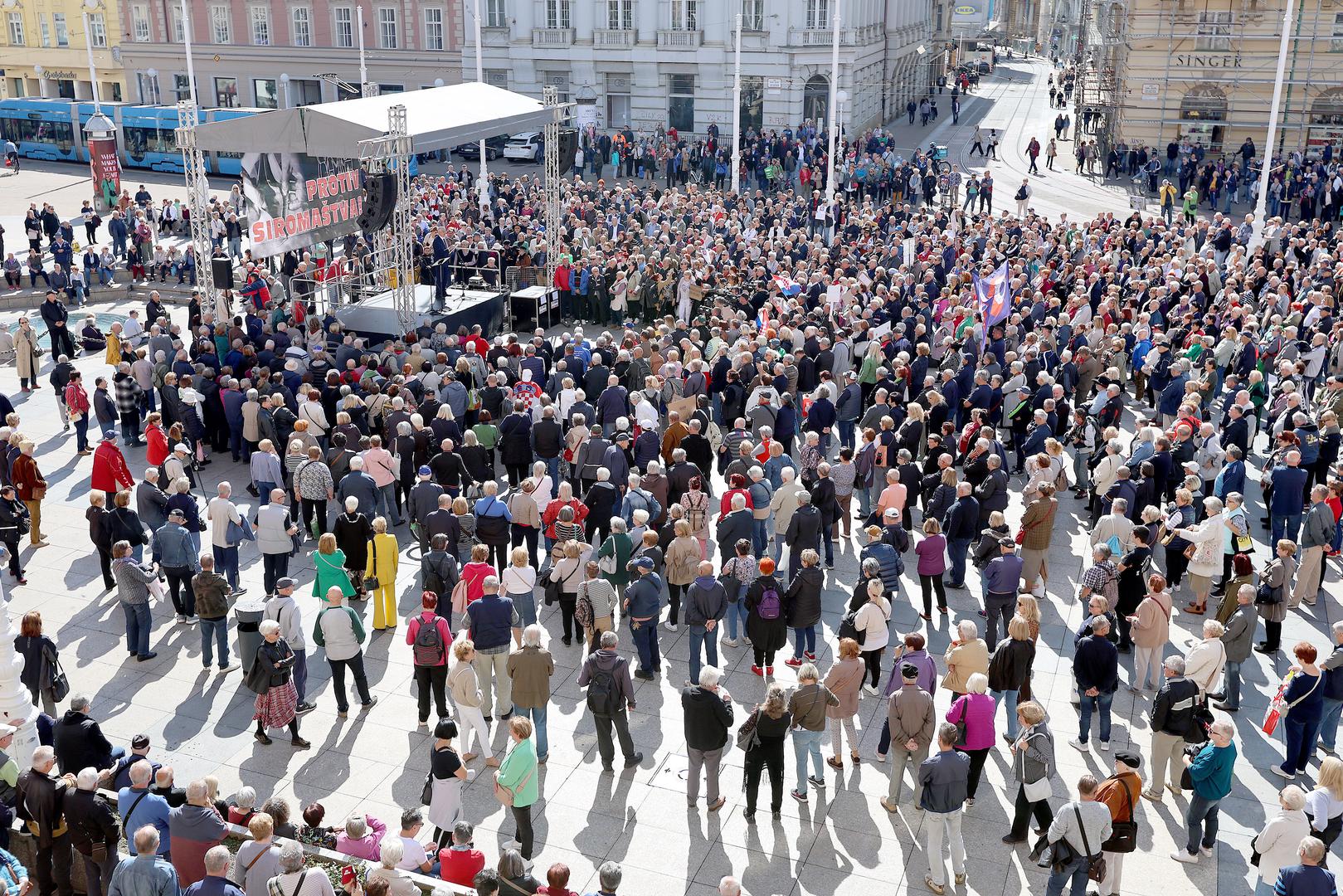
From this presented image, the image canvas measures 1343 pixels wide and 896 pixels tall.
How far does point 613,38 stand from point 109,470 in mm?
39483

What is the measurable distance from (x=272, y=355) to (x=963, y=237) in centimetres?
1604

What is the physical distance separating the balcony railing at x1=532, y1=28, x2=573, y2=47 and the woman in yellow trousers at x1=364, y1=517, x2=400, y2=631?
4165cm

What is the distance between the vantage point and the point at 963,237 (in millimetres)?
28562

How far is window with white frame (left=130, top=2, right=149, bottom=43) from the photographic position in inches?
2456

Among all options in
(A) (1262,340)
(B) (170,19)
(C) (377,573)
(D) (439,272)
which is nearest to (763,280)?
(D) (439,272)

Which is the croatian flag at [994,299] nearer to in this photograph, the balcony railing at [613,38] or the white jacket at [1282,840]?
the white jacket at [1282,840]

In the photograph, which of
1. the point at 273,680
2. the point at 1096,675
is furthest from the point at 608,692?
the point at 1096,675

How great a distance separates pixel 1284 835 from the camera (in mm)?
8633

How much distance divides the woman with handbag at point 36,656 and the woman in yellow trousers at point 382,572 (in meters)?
2.99

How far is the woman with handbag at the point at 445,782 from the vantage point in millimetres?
9281

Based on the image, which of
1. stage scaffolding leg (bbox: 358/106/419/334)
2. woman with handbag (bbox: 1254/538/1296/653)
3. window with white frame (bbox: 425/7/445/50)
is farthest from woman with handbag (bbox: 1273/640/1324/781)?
window with white frame (bbox: 425/7/445/50)

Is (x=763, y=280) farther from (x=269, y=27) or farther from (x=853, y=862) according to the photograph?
(x=269, y=27)

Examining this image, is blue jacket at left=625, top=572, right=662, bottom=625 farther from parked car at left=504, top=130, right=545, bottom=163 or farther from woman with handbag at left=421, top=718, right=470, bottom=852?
parked car at left=504, top=130, right=545, bottom=163

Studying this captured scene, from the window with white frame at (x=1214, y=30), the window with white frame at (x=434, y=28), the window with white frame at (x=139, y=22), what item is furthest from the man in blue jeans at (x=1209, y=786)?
the window with white frame at (x=139, y=22)
